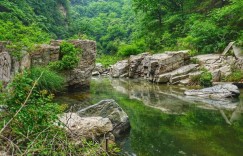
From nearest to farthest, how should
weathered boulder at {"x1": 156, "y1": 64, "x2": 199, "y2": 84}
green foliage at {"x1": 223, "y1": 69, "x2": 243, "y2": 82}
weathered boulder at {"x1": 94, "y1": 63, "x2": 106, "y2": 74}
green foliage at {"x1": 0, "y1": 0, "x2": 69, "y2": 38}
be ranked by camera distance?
green foliage at {"x1": 223, "y1": 69, "x2": 243, "y2": 82}
weathered boulder at {"x1": 156, "y1": 64, "x2": 199, "y2": 84}
weathered boulder at {"x1": 94, "y1": 63, "x2": 106, "y2": 74}
green foliage at {"x1": 0, "y1": 0, "x2": 69, "y2": 38}

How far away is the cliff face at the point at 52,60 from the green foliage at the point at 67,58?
0.33 metres

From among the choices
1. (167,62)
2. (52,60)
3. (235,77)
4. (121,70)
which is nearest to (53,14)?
(121,70)

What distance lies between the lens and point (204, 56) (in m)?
21.6

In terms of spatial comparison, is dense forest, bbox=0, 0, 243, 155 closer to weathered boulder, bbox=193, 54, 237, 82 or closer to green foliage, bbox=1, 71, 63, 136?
green foliage, bbox=1, 71, 63, 136

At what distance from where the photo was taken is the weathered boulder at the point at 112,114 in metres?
8.65

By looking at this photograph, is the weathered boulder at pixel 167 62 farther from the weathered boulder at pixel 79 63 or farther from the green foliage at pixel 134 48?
the green foliage at pixel 134 48

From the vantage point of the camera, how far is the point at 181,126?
360 inches

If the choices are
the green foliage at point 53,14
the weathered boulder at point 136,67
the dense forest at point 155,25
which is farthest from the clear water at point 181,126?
the green foliage at point 53,14

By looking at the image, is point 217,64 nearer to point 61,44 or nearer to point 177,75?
point 177,75

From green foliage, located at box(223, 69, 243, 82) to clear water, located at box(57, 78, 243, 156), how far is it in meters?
4.47

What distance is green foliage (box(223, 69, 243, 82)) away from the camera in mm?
17312

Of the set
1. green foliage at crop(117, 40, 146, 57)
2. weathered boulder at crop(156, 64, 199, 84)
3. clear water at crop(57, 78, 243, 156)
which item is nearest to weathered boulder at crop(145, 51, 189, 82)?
weathered boulder at crop(156, 64, 199, 84)

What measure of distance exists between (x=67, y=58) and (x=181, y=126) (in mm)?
8952

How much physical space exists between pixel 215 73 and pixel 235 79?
138 centimetres
